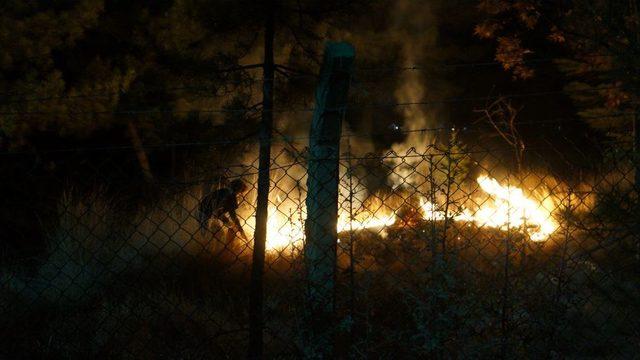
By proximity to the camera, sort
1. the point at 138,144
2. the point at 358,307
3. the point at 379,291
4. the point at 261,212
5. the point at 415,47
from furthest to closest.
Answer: the point at 415,47
the point at 138,144
the point at 379,291
the point at 261,212
the point at 358,307

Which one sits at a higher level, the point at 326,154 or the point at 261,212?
the point at 326,154

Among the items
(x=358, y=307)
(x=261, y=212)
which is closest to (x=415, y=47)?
(x=261, y=212)

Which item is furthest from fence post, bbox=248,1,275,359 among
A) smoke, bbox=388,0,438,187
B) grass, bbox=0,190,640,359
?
smoke, bbox=388,0,438,187

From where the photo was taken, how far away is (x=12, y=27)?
1102 centimetres

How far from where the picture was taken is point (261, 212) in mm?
5379

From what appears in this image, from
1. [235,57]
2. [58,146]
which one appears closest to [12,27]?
[58,146]

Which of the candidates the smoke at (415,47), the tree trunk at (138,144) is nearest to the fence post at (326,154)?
the tree trunk at (138,144)

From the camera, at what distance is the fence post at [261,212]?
14.9ft

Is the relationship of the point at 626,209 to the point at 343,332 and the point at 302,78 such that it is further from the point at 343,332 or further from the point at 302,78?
the point at 302,78

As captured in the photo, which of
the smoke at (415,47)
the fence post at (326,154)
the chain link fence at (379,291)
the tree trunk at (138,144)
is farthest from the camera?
the smoke at (415,47)

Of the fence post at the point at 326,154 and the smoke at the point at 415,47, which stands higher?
the smoke at the point at 415,47

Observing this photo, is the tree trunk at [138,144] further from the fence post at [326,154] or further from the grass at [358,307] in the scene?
the fence post at [326,154]

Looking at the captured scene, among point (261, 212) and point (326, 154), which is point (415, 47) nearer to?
point (261, 212)

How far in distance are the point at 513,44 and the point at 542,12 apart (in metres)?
0.68
